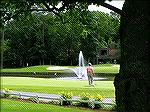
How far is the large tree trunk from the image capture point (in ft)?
22.2

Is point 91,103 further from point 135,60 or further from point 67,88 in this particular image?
point 135,60

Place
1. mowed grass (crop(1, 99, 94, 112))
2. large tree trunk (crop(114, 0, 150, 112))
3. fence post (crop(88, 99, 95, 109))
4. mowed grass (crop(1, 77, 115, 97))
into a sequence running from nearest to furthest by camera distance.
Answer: large tree trunk (crop(114, 0, 150, 112)) → mowed grass (crop(1, 99, 94, 112)) → fence post (crop(88, 99, 95, 109)) → mowed grass (crop(1, 77, 115, 97))

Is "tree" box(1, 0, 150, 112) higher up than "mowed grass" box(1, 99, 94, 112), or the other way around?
"tree" box(1, 0, 150, 112)

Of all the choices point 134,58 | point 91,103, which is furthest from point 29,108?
point 134,58

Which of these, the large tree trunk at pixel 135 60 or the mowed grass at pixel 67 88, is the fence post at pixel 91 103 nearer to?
the mowed grass at pixel 67 88

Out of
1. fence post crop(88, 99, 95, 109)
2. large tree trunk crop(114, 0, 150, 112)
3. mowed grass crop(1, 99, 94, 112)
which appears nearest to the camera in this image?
large tree trunk crop(114, 0, 150, 112)

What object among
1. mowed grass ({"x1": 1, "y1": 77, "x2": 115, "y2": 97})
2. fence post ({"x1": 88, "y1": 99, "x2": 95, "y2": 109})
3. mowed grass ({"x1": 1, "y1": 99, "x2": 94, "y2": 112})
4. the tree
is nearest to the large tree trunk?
the tree

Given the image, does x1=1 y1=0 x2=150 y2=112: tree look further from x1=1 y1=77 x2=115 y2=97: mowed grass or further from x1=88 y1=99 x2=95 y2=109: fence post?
x1=1 y1=77 x2=115 y2=97: mowed grass

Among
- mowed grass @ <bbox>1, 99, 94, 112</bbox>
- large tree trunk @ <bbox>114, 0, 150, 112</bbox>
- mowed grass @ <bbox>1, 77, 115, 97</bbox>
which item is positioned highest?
large tree trunk @ <bbox>114, 0, 150, 112</bbox>

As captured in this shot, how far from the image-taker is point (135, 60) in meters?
6.94

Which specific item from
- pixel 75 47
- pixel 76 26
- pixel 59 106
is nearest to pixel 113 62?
pixel 75 47

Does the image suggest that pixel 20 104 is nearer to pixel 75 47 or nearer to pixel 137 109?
pixel 137 109

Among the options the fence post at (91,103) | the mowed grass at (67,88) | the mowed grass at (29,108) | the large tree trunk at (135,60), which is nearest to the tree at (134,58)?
the large tree trunk at (135,60)

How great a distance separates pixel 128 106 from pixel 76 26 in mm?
2915
